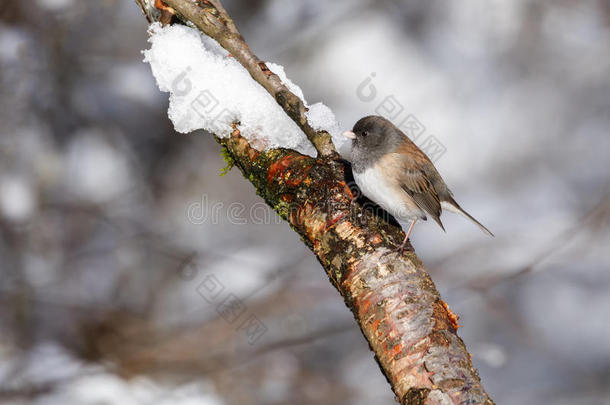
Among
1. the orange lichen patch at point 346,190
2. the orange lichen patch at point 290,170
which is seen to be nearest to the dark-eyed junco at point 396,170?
the orange lichen patch at point 346,190

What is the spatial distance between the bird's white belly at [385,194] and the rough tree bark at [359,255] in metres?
0.08

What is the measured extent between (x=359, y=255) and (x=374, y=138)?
729mm

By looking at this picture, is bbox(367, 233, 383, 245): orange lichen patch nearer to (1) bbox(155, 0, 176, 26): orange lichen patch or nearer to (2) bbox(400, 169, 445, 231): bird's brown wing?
(2) bbox(400, 169, 445, 231): bird's brown wing

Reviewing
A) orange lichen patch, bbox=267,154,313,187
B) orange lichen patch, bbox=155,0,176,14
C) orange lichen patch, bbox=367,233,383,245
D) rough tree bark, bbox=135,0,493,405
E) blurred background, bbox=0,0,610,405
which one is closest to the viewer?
rough tree bark, bbox=135,0,493,405

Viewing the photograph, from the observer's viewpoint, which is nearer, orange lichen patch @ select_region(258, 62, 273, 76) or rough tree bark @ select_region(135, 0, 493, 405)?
rough tree bark @ select_region(135, 0, 493, 405)

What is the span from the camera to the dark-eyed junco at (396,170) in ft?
6.07

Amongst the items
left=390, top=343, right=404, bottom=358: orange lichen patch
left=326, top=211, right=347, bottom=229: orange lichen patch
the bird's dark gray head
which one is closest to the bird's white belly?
the bird's dark gray head

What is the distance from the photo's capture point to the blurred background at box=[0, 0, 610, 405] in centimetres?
267

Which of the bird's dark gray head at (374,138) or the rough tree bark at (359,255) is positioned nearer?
the rough tree bark at (359,255)

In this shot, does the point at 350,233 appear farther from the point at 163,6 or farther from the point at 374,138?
the point at 163,6

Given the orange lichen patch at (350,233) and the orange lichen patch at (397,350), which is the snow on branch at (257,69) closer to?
the orange lichen patch at (350,233)

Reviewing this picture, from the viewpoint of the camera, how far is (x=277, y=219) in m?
3.05

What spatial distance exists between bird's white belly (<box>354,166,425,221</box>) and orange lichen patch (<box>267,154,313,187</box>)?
0.21 meters

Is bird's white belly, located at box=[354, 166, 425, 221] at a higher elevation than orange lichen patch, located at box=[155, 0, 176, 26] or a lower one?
lower
